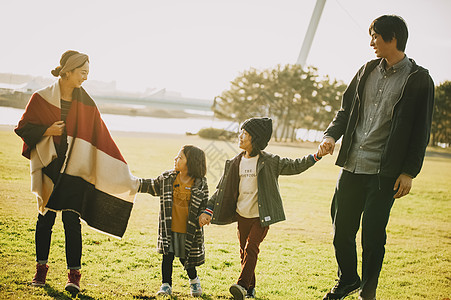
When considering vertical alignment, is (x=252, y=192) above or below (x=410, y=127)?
below

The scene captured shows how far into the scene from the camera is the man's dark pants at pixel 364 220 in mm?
3236

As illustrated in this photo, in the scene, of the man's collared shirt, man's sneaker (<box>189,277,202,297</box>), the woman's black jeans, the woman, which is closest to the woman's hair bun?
the woman

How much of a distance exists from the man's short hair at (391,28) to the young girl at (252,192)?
99cm

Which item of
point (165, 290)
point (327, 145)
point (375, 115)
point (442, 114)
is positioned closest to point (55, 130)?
point (165, 290)

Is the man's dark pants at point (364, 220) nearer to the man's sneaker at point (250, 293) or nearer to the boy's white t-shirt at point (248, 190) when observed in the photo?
the boy's white t-shirt at point (248, 190)

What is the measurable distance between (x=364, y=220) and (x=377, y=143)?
1.80 feet

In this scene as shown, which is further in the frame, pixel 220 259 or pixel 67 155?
pixel 220 259

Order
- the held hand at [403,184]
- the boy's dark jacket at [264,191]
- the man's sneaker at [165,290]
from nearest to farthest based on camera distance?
1. the held hand at [403,184]
2. the man's sneaker at [165,290]
3. the boy's dark jacket at [264,191]

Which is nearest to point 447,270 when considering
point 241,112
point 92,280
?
point 92,280

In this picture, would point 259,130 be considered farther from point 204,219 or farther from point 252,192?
point 204,219

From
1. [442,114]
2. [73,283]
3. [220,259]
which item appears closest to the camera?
[73,283]

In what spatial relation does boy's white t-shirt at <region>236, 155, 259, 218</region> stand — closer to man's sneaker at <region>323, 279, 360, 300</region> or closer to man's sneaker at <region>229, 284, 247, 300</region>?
man's sneaker at <region>229, 284, 247, 300</region>

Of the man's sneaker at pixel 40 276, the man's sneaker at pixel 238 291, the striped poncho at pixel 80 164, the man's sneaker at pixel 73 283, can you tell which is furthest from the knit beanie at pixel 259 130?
the man's sneaker at pixel 40 276

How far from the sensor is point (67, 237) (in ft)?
11.3
